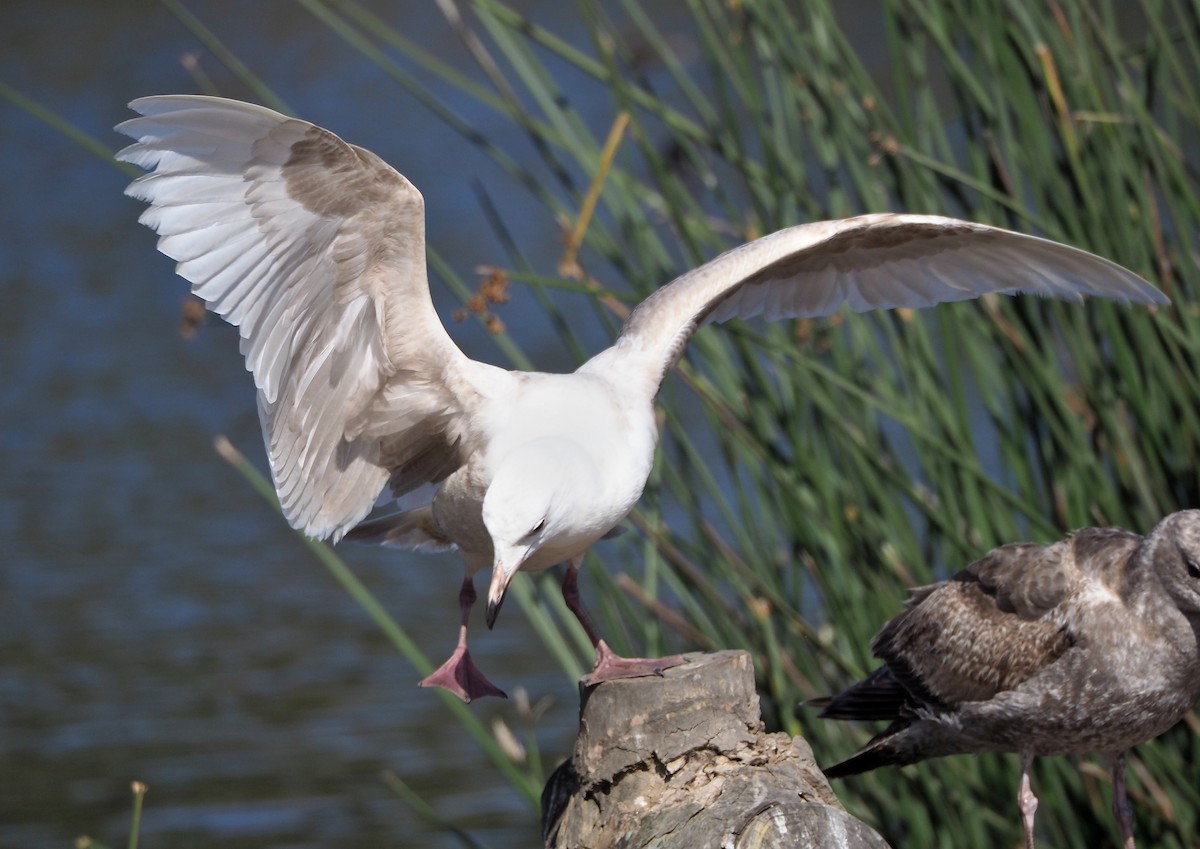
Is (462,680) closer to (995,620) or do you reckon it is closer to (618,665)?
(618,665)

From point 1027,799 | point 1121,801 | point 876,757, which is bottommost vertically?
point 1121,801

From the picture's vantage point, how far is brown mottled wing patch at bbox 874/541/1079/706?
3.65 meters

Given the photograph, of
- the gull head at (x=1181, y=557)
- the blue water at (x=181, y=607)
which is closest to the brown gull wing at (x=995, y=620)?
the gull head at (x=1181, y=557)

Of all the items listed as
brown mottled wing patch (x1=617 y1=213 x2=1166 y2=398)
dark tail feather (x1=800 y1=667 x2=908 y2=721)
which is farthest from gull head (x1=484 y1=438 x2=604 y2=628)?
dark tail feather (x1=800 y1=667 x2=908 y2=721)

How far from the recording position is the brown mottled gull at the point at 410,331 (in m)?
3.20

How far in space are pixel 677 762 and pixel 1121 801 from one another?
1.33 meters

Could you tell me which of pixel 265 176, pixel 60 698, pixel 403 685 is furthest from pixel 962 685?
pixel 60 698

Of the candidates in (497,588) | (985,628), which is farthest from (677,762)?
(985,628)

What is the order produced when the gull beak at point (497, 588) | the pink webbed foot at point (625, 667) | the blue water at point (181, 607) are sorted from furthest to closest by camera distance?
the blue water at point (181, 607) → the gull beak at point (497, 588) → the pink webbed foot at point (625, 667)

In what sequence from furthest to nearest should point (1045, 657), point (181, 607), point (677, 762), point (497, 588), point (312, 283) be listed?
1. point (181, 607)
2. point (1045, 657)
3. point (312, 283)
4. point (497, 588)
5. point (677, 762)

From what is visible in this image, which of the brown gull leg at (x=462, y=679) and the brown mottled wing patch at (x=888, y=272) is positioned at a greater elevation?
the brown mottled wing patch at (x=888, y=272)

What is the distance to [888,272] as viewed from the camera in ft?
13.1

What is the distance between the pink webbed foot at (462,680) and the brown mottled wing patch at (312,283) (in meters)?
0.42

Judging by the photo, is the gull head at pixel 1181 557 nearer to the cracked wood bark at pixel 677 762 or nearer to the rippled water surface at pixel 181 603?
the cracked wood bark at pixel 677 762
